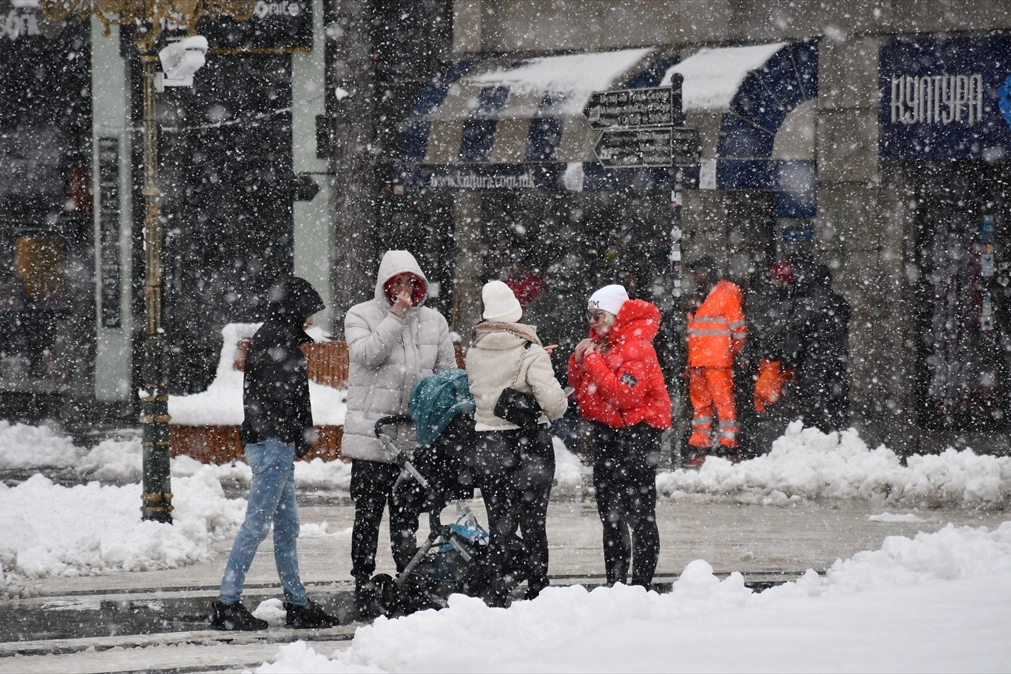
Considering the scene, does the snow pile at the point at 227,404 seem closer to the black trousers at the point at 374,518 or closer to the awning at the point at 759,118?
the awning at the point at 759,118

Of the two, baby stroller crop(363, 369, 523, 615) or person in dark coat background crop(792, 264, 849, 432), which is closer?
baby stroller crop(363, 369, 523, 615)

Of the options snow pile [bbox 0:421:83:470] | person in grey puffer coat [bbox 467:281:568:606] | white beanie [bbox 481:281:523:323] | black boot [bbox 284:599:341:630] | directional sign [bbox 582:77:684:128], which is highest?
directional sign [bbox 582:77:684:128]

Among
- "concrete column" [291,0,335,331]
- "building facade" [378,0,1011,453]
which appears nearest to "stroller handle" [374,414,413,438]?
"building facade" [378,0,1011,453]

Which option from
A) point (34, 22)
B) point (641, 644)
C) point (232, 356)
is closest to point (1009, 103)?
→ point (232, 356)

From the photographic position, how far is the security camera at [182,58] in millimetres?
11328

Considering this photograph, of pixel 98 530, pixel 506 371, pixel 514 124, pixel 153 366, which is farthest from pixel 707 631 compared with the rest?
pixel 514 124

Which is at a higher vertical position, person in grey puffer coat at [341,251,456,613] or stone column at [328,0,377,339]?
stone column at [328,0,377,339]

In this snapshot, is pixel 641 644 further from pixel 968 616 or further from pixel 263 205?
pixel 263 205

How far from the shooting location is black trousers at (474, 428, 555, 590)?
7852 millimetres

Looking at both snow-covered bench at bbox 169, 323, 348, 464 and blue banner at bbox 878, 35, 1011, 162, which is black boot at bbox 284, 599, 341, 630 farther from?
blue banner at bbox 878, 35, 1011, 162

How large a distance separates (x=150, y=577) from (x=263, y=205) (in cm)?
1194

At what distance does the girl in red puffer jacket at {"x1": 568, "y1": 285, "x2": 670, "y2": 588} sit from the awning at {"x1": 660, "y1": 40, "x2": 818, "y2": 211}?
8.44 metres

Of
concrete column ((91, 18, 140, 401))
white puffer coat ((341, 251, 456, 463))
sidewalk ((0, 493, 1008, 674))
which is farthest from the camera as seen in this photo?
concrete column ((91, 18, 140, 401))

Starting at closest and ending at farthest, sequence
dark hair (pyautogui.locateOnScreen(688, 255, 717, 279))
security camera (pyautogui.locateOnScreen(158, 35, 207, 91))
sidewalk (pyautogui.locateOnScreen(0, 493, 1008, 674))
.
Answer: sidewalk (pyautogui.locateOnScreen(0, 493, 1008, 674)) → security camera (pyautogui.locateOnScreen(158, 35, 207, 91)) → dark hair (pyautogui.locateOnScreen(688, 255, 717, 279))
